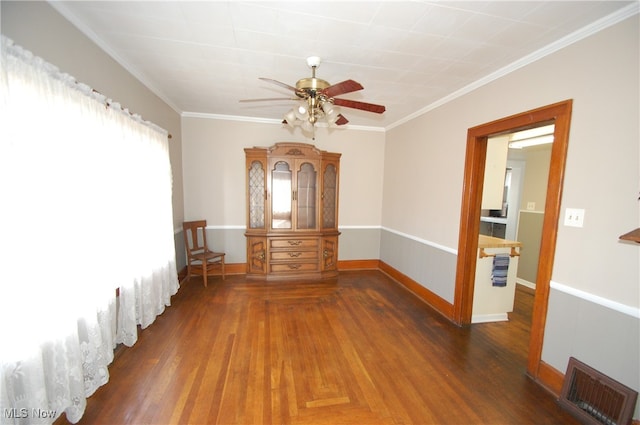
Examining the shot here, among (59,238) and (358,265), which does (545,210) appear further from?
(59,238)

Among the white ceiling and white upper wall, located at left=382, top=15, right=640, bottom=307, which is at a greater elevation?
the white ceiling

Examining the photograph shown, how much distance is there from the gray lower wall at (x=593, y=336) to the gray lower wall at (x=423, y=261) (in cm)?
101

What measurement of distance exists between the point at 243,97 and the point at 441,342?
142 inches

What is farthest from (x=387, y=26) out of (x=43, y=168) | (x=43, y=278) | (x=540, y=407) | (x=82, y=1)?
(x=540, y=407)

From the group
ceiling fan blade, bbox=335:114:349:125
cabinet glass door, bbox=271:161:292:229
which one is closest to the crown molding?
ceiling fan blade, bbox=335:114:349:125

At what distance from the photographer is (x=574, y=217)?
1694 millimetres

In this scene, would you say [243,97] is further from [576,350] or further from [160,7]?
[576,350]

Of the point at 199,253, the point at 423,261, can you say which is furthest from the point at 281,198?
the point at 423,261

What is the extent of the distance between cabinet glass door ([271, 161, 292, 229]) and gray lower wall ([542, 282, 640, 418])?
3.16 meters

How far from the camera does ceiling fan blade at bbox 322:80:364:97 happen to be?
161 cm

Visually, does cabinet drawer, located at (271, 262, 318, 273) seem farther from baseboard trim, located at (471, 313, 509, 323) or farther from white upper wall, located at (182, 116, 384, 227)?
baseboard trim, located at (471, 313, 509, 323)

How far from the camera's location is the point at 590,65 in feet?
5.32

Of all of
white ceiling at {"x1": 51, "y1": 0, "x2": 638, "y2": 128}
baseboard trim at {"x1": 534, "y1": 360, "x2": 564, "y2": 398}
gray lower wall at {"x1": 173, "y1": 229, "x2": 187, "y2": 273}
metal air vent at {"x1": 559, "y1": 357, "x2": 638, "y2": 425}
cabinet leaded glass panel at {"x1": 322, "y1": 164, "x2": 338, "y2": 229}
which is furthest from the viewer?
cabinet leaded glass panel at {"x1": 322, "y1": 164, "x2": 338, "y2": 229}

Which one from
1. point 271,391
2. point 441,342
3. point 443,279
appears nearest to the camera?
point 271,391
